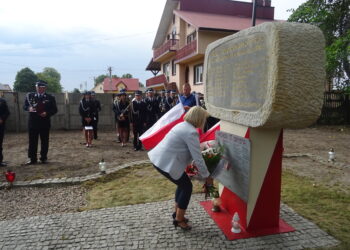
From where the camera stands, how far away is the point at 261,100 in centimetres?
267

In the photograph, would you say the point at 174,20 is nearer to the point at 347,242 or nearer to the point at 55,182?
the point at 55,182

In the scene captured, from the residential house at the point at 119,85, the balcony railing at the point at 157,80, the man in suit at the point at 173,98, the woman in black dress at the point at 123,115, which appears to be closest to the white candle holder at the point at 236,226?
the woman in black dress at the point at 123,115

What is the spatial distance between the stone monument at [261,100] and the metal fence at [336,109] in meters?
13.6

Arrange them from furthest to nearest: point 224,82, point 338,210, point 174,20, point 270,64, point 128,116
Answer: point 174,20
point 128,116
point 338,210
point 224,82
point 270,64

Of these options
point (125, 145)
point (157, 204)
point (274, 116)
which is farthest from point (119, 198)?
point (125, 145)

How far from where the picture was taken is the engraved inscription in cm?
268

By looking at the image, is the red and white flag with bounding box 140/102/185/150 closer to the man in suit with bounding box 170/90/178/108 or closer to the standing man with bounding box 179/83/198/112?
the standing man with bounding box 179/83/198/112

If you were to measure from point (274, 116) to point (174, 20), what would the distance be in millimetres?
23823

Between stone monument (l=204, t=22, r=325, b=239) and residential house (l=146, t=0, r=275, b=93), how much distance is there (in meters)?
13.9

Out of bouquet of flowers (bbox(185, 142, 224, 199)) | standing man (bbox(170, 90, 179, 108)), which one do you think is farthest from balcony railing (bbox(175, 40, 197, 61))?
bouquet of flowers (bbox(185, 142, 224, 199))

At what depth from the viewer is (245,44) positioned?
2.96 metres

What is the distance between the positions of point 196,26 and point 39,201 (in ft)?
51.9

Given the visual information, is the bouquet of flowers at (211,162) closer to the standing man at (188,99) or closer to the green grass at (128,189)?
the green grass at (128,189)

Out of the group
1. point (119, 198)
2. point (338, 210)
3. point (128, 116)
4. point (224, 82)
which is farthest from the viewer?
point (128, 116)
